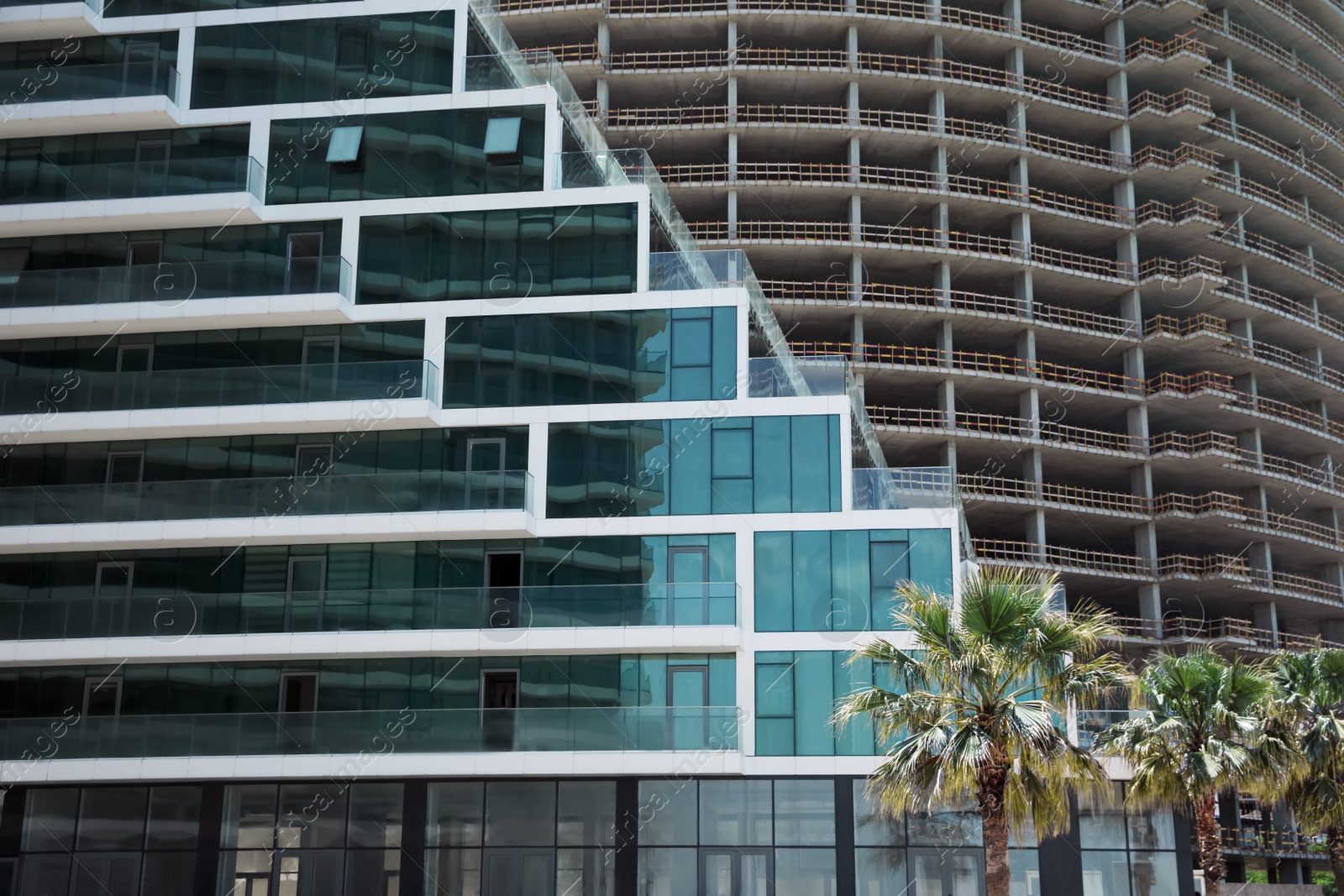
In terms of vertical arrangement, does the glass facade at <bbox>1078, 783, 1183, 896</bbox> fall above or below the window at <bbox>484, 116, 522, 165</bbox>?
below

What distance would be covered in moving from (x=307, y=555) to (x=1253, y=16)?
67638mm

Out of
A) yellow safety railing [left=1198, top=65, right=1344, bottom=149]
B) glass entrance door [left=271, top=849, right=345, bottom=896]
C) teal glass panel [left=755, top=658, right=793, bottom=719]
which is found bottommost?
glass entrance door [left=271, top=849, right=345, bottom=896]

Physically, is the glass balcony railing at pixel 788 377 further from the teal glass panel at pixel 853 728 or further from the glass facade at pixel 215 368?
the glass facade at pixel 215 368

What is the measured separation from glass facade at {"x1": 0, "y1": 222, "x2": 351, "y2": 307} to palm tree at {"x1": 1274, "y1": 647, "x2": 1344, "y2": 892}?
89.5 feet

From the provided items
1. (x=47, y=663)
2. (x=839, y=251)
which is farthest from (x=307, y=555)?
(x=839, y=251)

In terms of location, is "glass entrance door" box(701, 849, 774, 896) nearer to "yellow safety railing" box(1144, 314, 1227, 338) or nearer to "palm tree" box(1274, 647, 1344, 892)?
"palm tree" box(1274, 647, 1344, 892)

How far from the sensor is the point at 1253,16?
81.6 meters

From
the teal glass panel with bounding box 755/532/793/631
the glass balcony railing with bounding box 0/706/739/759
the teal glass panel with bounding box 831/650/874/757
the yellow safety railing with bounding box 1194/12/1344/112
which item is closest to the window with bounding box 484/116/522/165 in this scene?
the teal glass panel with bounding box 755/532/793/631

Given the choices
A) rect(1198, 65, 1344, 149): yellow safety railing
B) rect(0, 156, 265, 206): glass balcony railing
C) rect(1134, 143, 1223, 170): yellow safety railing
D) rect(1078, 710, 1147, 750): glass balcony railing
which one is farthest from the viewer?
rect(1198, 65, 1344, 149): yellow safety railing

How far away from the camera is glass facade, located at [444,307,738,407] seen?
1526 inches

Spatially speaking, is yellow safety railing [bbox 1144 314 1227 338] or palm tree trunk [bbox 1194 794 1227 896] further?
yellow safety railing [bbox 1144 314 1227 338]

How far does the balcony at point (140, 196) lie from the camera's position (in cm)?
3988

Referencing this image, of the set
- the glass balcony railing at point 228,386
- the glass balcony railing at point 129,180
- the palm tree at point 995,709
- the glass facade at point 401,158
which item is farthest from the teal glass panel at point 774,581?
the glass balcony railing at point 129,180

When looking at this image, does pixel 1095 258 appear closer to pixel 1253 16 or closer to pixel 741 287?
pixel 1253 16
